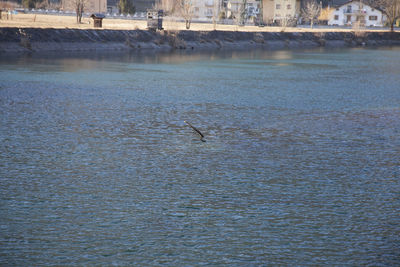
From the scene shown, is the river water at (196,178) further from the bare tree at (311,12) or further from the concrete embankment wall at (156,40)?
the bare tree at (311,12)

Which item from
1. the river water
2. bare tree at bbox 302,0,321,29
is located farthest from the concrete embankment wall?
the river water

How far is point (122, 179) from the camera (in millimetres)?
9180

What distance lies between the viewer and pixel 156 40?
46531mm

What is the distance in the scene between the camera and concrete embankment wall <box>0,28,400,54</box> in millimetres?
37438

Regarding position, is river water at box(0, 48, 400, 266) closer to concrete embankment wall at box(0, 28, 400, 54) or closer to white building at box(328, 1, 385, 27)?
concrete embankment wall at box(0, 28, 400, 54)

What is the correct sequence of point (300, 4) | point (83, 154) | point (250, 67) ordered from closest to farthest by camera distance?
point (83, 154)
point (250, 67)
point (300, 4)

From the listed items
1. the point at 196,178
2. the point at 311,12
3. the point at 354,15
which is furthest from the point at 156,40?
the point at 354,15

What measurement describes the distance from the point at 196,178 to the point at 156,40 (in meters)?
38.2

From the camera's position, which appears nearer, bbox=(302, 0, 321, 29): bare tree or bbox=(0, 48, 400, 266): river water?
bbox=(0, 48, 400, 266): river water

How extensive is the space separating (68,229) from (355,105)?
40.6 ft

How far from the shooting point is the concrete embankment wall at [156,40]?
37438 mm

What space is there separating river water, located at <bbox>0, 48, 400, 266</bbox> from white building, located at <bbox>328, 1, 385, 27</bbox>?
9364 centimetres

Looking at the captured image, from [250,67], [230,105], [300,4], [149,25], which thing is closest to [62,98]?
[230,105]

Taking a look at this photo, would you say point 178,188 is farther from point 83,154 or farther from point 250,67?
point 250,67
